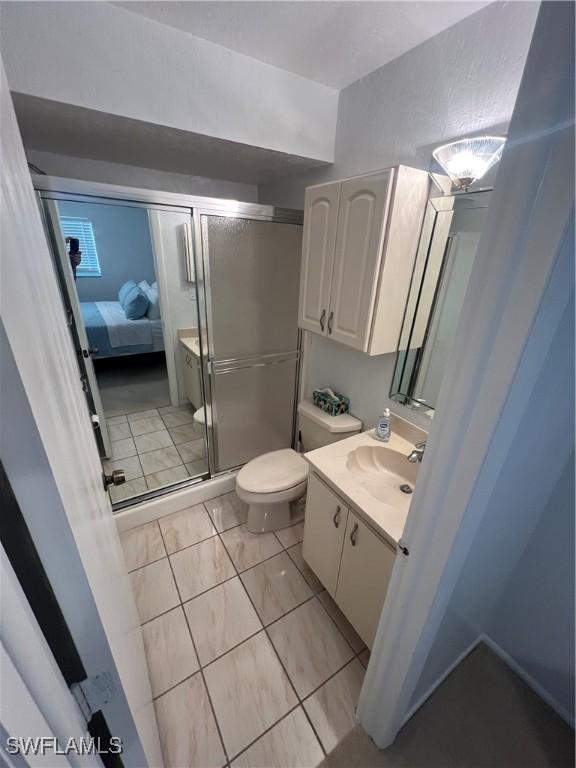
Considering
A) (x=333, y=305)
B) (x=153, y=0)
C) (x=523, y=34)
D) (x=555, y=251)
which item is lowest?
(x=333, y=305)

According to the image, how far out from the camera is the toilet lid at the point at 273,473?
169 centimetres

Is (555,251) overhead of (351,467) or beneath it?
overhead

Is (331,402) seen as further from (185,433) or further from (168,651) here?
(168,651)

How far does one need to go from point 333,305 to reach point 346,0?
101 centimetres

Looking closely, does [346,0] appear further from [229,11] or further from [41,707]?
[41,707]

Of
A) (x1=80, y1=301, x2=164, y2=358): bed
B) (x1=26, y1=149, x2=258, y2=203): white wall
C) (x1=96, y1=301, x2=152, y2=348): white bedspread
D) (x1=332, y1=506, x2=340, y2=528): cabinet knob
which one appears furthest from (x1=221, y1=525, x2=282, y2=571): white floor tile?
(x1=26, y1=149, x2=258, y2=203): white wall

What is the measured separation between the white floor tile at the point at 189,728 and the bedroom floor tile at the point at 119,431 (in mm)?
1628

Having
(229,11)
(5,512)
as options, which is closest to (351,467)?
(5,512)

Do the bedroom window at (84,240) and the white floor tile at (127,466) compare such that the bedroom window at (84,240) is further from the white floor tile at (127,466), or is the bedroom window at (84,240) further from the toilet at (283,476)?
the toilet at (283,476)

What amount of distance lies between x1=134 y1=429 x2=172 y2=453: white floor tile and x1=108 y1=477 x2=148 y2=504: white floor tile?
0.94 feet

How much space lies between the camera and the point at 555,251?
1.42 ft

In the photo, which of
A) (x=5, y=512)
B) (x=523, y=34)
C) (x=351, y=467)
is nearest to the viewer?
(x=5, y=512)

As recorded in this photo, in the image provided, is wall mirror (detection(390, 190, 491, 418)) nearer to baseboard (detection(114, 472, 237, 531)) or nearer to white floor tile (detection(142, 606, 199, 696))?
baseboard (detection(114, 472, 237, 531))

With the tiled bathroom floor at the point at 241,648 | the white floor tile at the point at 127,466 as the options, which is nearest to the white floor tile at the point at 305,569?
the tiled bathroom floor at the point at 241,648
